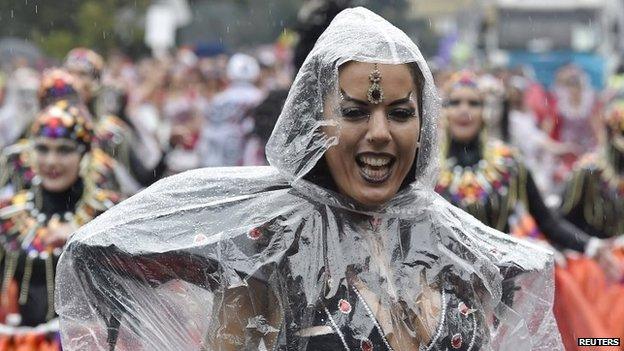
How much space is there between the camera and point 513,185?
24.8 ft

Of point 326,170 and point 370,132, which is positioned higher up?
point 370,132

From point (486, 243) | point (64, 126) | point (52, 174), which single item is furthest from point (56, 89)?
point (486, 243)

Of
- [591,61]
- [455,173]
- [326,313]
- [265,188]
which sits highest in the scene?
[265,188]

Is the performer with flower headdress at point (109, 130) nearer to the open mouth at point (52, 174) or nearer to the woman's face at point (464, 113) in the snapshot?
the woman's face at point (464, 113)

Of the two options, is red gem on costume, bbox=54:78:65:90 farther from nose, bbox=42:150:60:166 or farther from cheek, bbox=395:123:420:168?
cheek, bbox=395:123:420:168

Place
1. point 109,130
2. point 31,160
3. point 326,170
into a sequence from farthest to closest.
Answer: point 109,130 < point 31,160 < point 326,170

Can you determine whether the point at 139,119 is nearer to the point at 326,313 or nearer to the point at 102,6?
the point at 102,6

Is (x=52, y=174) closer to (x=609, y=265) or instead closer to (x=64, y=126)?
(x=64, y=126)

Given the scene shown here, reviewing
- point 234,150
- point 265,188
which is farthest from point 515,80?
point 265,188

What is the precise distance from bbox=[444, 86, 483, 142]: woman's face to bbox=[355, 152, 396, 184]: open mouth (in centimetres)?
418

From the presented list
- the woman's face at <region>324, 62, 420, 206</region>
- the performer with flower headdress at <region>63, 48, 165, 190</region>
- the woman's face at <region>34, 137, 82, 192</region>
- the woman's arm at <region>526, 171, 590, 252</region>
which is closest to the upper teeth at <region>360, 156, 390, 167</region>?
the woman's face at <region>324, 62, 420, 206</region>

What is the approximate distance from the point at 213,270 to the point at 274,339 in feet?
0.75

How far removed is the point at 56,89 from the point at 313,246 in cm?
522

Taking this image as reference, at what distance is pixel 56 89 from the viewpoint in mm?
8539
